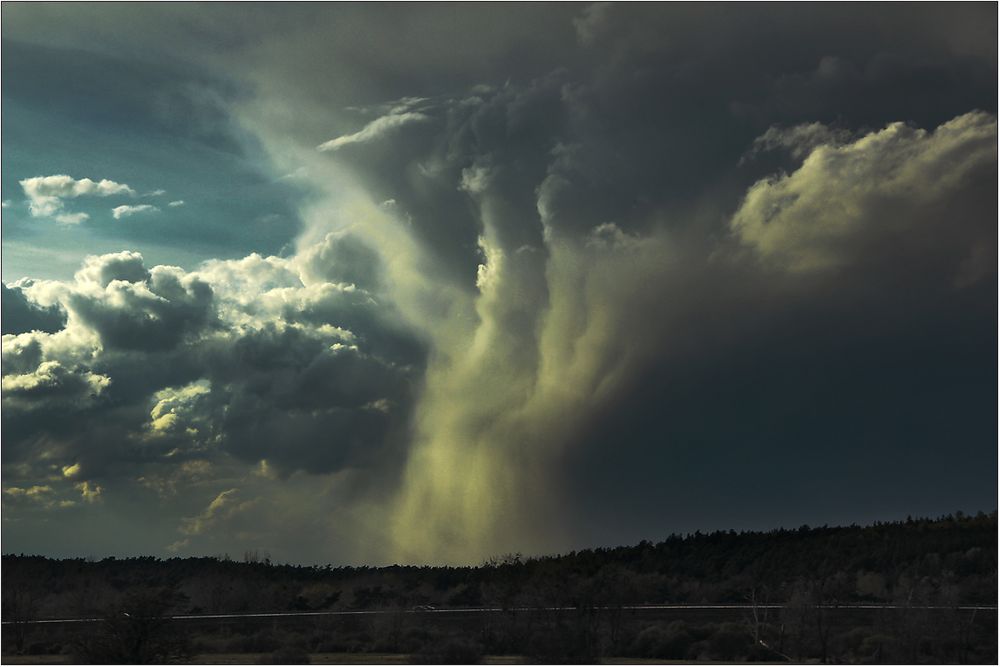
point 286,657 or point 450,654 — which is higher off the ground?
point 450,654

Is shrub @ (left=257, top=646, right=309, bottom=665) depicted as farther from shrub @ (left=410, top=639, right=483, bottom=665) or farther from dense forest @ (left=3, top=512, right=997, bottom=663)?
shrub @ (left=410, top=639, right=483, bottom=665)

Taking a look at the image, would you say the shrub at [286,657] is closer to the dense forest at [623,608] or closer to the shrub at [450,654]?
the dense forest at [623,608]

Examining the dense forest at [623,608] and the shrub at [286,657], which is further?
the dense forest at [623,608]

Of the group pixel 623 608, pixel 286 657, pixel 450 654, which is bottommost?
pixel 286 657

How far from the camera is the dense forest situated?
60.6 meters

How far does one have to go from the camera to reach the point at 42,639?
69.5 m

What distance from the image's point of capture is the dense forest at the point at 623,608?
6062cm

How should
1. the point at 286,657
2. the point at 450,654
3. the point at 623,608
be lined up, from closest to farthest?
1. the point at 450,654
2. the point at 286,657
3. the point at 623,608

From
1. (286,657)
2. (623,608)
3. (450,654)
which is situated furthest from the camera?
(623,608)

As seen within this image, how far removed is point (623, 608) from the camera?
74.5m

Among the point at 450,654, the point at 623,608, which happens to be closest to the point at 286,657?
the point at 450,654

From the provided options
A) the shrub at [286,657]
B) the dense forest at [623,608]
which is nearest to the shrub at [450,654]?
the dense forest at [623,608]

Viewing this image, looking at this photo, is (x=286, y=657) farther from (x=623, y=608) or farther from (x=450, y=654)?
(x=623, y=608)

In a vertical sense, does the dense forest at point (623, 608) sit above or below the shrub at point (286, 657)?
above
